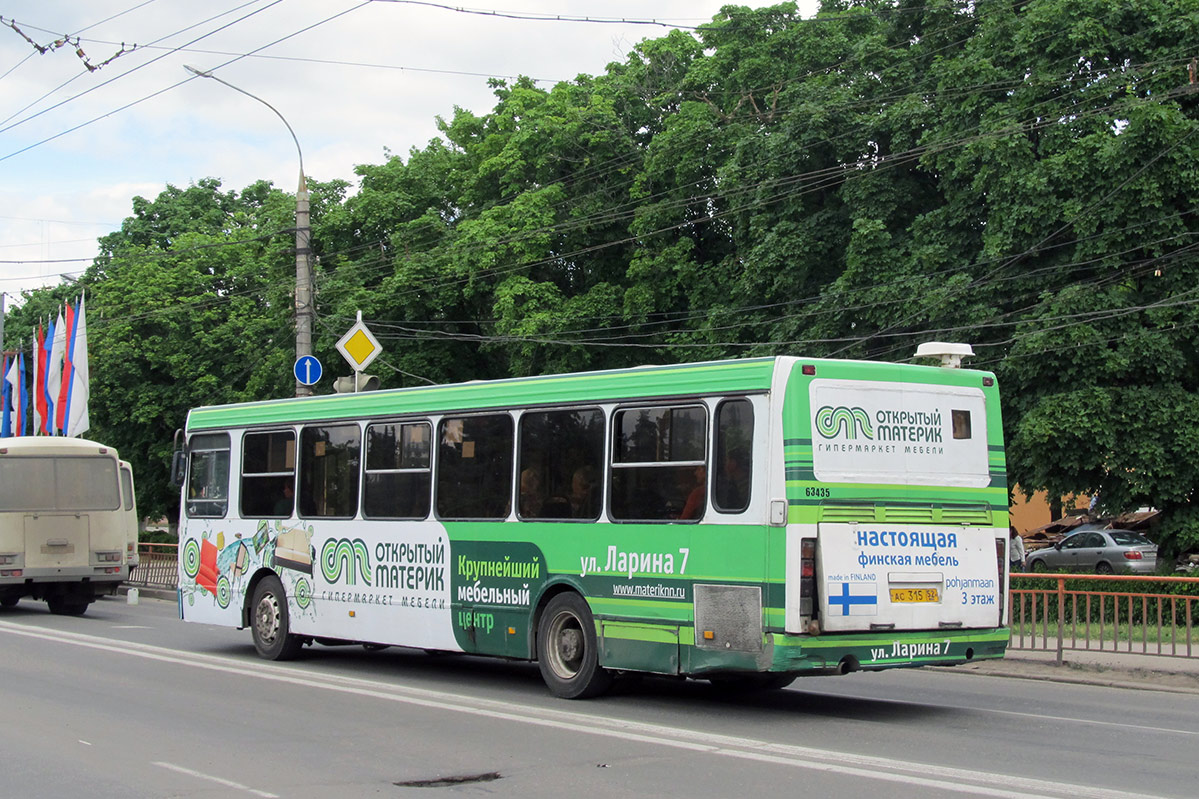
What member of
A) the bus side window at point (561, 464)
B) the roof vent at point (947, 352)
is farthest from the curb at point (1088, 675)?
the bus side window at point (561, 464)

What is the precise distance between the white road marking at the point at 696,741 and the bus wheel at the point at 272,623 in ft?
1.21

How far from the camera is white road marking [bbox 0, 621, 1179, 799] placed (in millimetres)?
8023

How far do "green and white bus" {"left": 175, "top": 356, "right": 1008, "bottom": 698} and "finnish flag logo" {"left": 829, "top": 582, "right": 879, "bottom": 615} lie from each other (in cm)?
2

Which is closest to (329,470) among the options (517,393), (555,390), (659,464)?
(517,393)

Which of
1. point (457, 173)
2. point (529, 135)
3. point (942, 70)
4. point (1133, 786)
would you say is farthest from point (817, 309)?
point (1133, 786)

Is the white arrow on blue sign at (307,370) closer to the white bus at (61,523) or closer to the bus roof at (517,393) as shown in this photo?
the white bus at (61,523)

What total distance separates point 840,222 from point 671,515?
2074 cm

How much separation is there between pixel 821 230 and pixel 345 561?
61.3ft

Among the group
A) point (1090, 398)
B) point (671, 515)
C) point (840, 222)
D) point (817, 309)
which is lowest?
point (671, 515)

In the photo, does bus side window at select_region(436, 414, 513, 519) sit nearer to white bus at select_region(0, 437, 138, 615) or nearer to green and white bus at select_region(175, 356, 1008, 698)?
green and white bus at select_region(175, 356, 1008, 698)

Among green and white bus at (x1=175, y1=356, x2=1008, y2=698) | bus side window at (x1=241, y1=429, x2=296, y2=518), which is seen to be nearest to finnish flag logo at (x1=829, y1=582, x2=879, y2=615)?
green and white bus at (x1=175, y1=356, x2=1008, y2=698)

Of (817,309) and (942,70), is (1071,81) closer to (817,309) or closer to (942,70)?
(942,70)

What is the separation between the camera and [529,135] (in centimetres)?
3712

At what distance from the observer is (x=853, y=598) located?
1067cm
